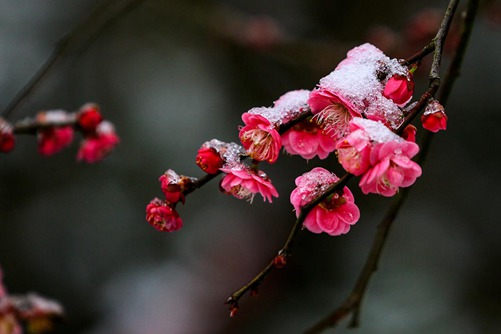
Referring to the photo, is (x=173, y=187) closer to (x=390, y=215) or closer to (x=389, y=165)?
(x=389, y=165)

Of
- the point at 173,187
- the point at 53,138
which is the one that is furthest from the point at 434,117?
the point at 53,138

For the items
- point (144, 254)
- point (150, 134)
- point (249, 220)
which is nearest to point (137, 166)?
point (150, 134)

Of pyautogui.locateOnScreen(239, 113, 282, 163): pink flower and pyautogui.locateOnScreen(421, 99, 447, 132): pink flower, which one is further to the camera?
pyautogui.locateOnScreen(239, 113, 282, 163): pink flower

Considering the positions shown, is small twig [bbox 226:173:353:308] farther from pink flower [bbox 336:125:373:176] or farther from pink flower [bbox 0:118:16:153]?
pink flower [bbox 0:118:16:153]

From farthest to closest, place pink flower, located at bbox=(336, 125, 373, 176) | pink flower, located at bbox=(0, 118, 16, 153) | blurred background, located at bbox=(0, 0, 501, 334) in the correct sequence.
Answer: blurred background, located at bbox=(0, 0, 501, 334) < pink flower, located at bbox=(0, 118, 16, 153) < pink flower, located at bbox=(336, 125, 373, 176)

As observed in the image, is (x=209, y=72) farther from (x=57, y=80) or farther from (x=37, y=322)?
(x=37, y=322)

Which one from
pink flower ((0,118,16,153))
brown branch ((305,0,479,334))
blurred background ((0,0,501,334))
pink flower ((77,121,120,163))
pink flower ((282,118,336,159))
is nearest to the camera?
pink flower ((282,118,336,159))

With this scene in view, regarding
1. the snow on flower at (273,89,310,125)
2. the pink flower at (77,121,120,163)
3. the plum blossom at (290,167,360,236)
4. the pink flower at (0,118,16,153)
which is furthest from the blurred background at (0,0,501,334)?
the plum blossom at (290,167,360,236)
